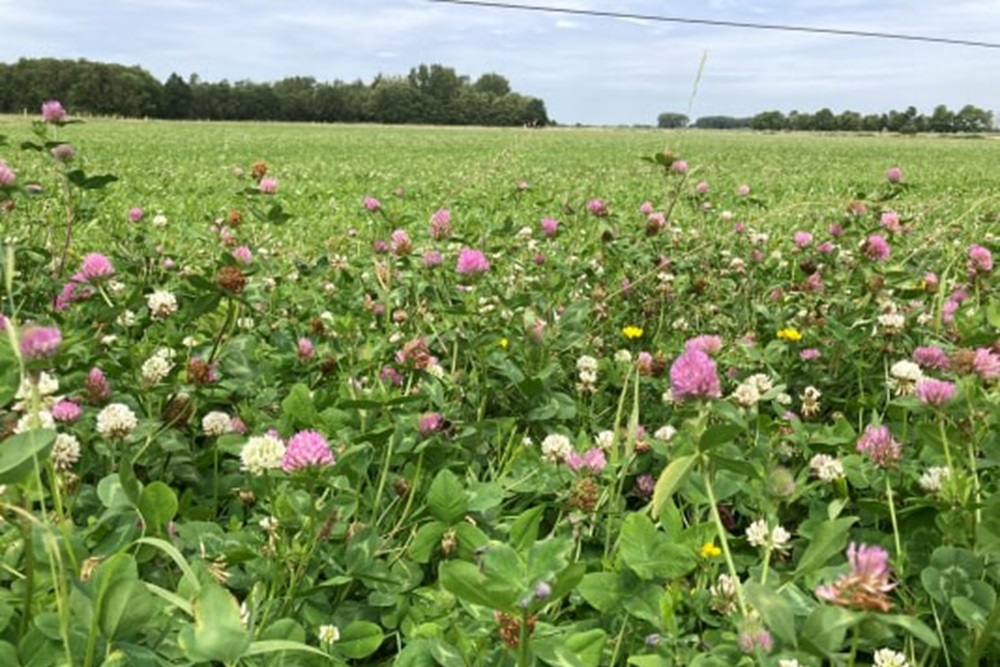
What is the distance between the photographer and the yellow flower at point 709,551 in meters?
0.99

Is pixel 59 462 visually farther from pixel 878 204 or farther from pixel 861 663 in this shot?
pixel 878 204

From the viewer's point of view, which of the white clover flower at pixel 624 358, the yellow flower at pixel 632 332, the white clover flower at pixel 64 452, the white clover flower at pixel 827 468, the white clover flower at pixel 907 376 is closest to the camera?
the white clover flower at pixel 64 452

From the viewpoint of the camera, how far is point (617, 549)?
3.48ft

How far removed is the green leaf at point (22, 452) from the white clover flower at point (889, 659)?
719 millimetres

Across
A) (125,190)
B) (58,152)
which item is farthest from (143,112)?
(58,152)

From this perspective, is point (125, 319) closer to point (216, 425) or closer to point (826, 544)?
point (216, 425)

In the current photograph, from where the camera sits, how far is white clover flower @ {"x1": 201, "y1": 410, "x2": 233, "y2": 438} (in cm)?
121

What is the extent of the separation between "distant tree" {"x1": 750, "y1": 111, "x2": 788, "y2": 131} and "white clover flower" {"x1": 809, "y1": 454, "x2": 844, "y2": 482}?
44008mm

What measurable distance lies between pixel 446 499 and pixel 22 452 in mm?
534

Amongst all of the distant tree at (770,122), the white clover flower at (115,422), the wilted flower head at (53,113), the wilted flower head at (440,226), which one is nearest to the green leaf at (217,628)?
the white clover flower at (115,422)

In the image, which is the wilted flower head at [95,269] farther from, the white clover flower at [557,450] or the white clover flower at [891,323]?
the white clover flower at [891,323]

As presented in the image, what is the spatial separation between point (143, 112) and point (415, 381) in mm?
46557

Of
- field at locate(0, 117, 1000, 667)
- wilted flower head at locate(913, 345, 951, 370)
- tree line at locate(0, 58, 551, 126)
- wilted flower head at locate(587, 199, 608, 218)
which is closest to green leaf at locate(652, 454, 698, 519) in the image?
field at locate(0, 117, 1000, 667)

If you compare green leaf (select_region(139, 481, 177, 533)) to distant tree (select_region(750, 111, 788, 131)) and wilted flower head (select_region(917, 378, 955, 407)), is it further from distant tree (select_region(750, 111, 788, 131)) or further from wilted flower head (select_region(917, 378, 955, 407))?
distant tree (select_region(750, 111, 788, 131))
